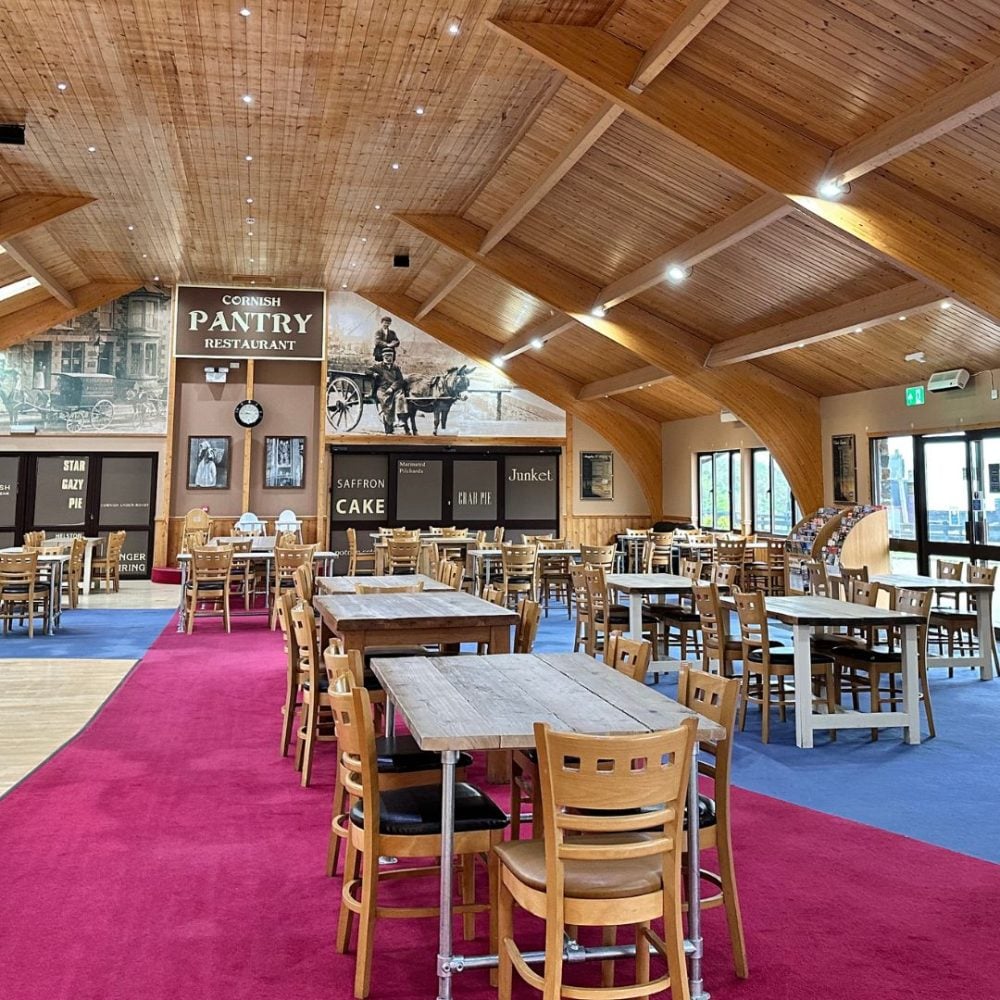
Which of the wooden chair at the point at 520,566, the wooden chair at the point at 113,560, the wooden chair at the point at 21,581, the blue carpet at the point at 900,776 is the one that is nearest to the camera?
the blue carpet at the point at 900,776

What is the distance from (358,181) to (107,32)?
3.87 m

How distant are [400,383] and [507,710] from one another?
14.7 meters

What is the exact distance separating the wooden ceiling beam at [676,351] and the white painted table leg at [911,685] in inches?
292

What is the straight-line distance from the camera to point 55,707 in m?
6.03

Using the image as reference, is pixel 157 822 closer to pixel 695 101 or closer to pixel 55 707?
pixel 55 707

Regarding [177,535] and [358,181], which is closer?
[358,181]

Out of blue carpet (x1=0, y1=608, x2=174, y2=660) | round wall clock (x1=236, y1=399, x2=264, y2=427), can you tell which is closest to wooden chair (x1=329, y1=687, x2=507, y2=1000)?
blue carpet (x1=0, y1=608, x2=174, y2=660)

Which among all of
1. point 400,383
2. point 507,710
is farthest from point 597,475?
point 507,710

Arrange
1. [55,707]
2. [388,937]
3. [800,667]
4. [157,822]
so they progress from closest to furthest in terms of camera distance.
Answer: [388,937] < [157,822] < [800,667] < [55,707]

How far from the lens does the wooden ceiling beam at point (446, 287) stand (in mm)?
13141

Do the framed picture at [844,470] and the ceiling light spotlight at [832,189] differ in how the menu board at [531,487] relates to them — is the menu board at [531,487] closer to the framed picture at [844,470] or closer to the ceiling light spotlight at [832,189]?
the framed picture at [844,470]

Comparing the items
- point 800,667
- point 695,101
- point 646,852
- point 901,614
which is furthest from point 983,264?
point 646,852

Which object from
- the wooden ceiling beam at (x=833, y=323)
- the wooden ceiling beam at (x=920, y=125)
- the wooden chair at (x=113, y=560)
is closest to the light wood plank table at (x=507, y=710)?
the wooden ceiling beam at (x=920, y=125)

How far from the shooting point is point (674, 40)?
617 cm
